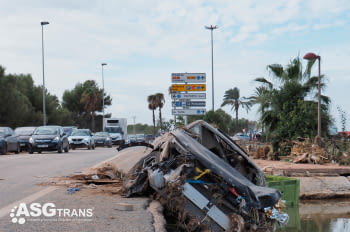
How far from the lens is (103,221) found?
6.85m

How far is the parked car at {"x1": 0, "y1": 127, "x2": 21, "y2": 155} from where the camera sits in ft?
90.1

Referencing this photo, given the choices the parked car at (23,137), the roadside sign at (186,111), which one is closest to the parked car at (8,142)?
the parked car at (23,137)

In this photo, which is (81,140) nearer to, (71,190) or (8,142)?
(8,142)

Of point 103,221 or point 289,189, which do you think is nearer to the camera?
point 103,221

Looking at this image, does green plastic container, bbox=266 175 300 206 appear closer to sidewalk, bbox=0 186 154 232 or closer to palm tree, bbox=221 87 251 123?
sidewalk, bbox=0 186 154 232

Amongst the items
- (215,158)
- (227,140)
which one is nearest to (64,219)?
(215,158)

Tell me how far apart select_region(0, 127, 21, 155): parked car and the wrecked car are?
20.8m

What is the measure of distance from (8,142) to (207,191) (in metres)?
23.0

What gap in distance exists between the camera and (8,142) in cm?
2833

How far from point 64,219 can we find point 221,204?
2063 millimetres

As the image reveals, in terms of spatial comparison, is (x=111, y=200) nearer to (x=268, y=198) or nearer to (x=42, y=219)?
(x=42, y=219)

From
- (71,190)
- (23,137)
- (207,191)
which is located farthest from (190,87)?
(207,191)

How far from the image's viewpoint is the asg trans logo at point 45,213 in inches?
275

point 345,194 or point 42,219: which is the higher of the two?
point 42,219
